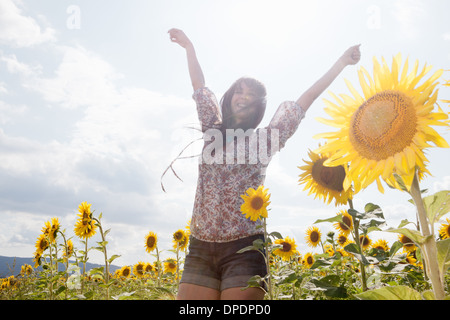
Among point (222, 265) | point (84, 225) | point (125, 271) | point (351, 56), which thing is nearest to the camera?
point (351, 56)

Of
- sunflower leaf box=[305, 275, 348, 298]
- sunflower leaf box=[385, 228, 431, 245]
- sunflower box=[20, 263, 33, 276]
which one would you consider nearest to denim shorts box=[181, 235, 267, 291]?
sunflower leaf box=[305, 275, 348, 298]

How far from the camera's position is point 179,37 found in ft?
13.4

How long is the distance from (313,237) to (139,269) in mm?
4309

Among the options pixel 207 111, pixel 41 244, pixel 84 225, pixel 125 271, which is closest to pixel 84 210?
pixel 84 225

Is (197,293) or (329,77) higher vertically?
(329,77)

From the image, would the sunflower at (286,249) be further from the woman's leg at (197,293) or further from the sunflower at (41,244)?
the sunflower at (41,244)

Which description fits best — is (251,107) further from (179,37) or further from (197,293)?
(197,293)

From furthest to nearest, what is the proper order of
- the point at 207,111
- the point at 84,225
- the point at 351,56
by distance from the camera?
the point at 84,225
the point at 207,111
the point at 351,56

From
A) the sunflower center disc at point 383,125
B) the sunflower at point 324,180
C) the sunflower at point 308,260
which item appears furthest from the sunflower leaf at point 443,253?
the sunflower at point 308,260

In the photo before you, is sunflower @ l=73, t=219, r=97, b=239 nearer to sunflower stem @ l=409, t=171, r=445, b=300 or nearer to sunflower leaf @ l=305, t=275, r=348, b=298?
sunflower leaf @ l=305, t=275, r=348, b=298

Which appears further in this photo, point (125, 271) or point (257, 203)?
point (125, 271)

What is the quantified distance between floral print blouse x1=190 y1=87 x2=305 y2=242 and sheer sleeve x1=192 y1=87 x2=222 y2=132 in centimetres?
37
